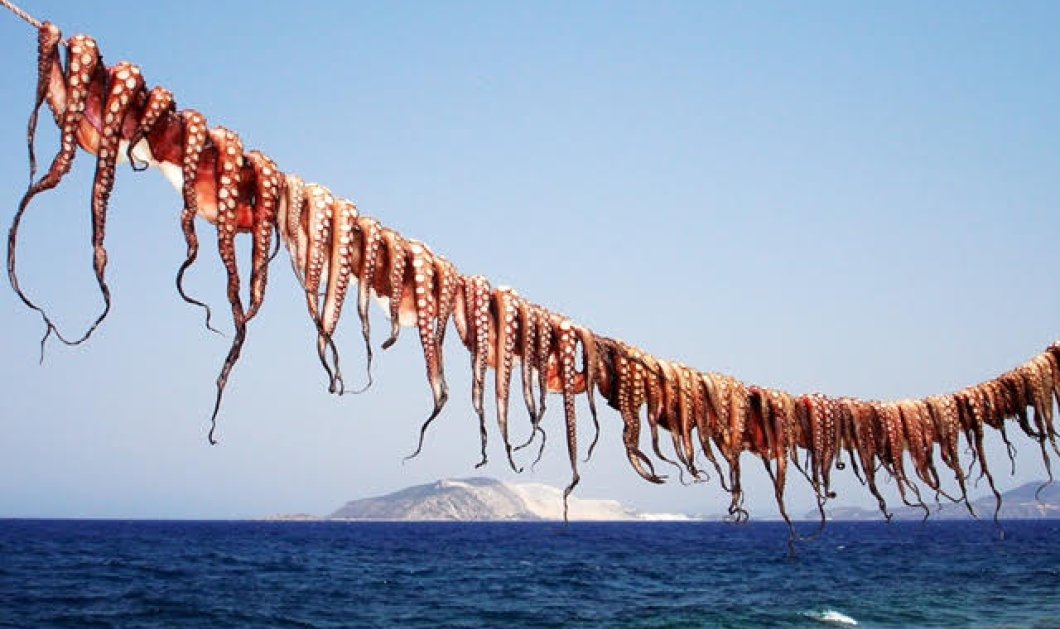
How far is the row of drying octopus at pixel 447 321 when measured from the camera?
3402 mm

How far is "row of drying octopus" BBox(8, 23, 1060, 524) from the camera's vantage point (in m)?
3.40

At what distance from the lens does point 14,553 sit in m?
102

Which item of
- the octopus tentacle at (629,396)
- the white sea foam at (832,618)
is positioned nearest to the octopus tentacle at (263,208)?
the octopus tentacle at (629,396)

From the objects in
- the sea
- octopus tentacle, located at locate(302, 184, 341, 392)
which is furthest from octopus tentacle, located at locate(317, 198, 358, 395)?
the sea

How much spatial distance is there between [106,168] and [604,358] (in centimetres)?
239

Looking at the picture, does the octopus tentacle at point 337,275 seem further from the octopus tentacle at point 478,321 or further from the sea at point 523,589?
the sea at point 523,589

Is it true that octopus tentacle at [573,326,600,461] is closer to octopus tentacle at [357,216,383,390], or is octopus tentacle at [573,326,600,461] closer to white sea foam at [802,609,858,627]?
octopus tentacle at [357,216,383,390]

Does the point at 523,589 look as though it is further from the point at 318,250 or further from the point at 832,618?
the point at 318,250

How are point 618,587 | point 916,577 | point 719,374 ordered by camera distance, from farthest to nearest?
point 916,577 → point 618,587 → point 719,374

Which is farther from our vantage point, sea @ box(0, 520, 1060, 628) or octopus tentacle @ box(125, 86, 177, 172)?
sea @ box(0, 520, 1060, 628)

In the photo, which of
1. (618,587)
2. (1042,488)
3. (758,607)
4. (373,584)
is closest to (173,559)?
(373,584)

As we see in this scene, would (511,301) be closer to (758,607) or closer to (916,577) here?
(758,607)

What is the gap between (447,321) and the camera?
13.6 feet

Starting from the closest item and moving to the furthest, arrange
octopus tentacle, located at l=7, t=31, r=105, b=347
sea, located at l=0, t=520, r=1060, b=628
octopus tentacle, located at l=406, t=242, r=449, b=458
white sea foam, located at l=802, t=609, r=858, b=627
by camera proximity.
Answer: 1. octopus tentacle, located at l=7, t=31, r=105, b=347
2. octopus tentacle, located at l=406, t=242, r=449, b=458
3. white sea foam, located at l=802, t=609, r=858, b=627
4. sea, located at l=0, t=520, r=1060, b=628
